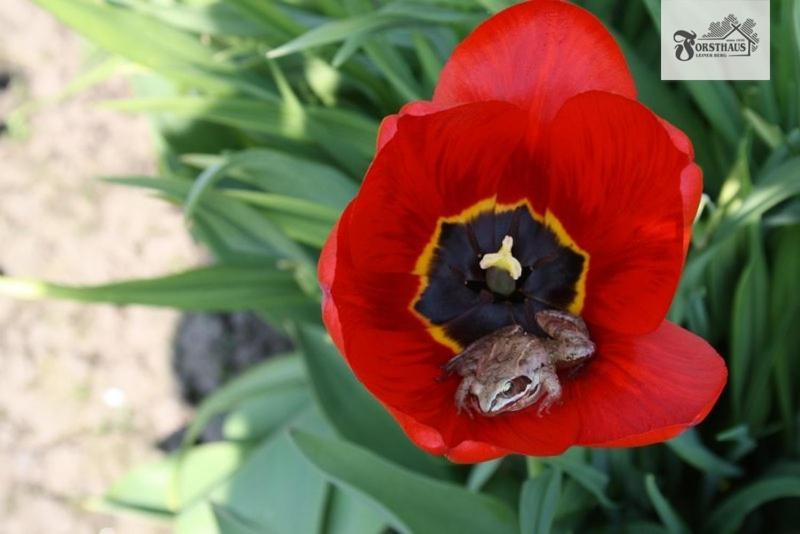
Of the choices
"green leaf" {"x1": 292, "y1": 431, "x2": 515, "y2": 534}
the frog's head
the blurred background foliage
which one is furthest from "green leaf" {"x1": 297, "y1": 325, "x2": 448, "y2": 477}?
the frog's head

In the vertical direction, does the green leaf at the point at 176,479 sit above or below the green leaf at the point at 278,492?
below

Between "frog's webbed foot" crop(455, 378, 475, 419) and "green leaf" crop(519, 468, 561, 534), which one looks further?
"green leaf" crop(519, 468, 561, 534)

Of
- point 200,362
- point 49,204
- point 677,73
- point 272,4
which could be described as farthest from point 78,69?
point 677,73

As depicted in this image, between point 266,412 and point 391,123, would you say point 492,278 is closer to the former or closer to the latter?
point 391,123

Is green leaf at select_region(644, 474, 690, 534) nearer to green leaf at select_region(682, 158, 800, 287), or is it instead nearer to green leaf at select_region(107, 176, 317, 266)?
green leaf at select_region(682, 158, 800, 287)

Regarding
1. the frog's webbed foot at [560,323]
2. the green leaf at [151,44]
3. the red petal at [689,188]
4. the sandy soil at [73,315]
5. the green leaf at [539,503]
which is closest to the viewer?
the red petal at [689,188]

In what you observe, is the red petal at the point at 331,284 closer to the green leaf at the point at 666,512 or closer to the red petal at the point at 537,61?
the red petal at the point at 537,61

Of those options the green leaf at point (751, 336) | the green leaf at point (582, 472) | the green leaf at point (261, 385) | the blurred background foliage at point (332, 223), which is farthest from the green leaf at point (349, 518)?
the green leaf at point (751, 336)
